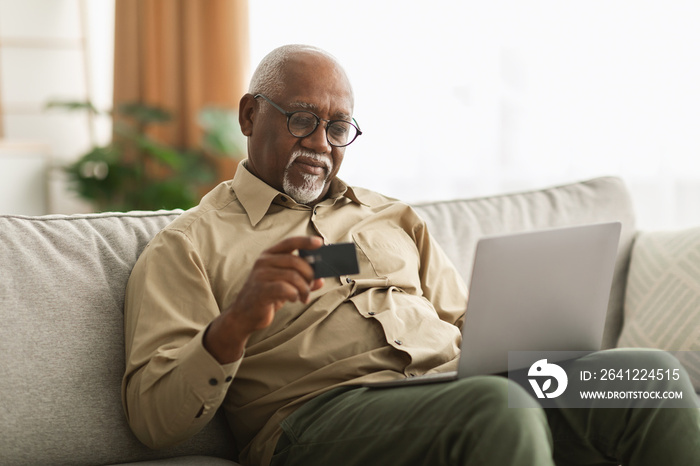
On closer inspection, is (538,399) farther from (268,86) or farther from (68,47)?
(68,47)

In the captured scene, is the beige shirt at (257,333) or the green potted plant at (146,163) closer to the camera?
the beige shirt at (257,333)

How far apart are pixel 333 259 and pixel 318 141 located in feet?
1.91

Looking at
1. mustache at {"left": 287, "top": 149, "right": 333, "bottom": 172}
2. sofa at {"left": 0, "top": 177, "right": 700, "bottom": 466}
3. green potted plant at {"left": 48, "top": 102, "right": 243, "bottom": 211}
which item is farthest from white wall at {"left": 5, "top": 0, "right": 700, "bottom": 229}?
mustache at {"left": 287, "top": 149, "right": 333, "bottom": 172}

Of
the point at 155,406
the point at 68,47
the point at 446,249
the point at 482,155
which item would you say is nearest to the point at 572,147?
the point at 482,155

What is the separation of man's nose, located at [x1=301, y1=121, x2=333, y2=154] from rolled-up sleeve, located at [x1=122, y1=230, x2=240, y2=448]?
0.34 metres

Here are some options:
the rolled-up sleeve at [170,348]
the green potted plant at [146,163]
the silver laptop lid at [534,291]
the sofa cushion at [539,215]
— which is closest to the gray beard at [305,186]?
the rolled-up sleeve at [170,348]

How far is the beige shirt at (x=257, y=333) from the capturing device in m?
1.28

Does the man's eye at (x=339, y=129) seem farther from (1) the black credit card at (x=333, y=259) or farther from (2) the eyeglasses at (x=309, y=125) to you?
(1) the black credit card at (x=333, y=259)

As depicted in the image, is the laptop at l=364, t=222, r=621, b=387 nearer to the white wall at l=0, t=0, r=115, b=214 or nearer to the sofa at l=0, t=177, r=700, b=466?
the sofa at l=0, t=177, r=700, b=466

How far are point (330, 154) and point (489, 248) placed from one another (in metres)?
0.60

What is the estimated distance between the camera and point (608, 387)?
1274 millimetres

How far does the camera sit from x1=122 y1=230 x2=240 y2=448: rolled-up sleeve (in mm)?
1215

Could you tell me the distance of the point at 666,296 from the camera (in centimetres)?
185

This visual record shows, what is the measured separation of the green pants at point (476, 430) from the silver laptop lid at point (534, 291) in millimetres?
84
